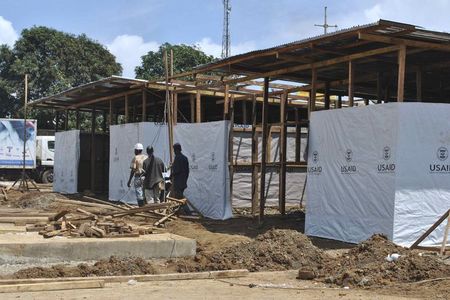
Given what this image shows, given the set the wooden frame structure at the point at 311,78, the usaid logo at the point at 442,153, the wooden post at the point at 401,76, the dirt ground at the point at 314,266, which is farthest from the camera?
the wooden frame structure at the point at 311,78

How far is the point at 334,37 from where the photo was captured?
39.1ft

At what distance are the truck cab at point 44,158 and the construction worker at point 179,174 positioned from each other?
20.8 meters

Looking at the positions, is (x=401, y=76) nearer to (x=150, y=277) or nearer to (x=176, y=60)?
(x=150, y=277)

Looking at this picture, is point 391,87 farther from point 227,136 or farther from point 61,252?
point 61,252

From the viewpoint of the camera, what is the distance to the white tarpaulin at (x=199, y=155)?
1656 centimetres

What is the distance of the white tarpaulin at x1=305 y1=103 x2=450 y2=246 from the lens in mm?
11109

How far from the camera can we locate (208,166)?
17203mm

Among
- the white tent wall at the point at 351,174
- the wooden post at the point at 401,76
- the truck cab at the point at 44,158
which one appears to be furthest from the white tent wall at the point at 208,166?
the truck cab at the point at 44,158

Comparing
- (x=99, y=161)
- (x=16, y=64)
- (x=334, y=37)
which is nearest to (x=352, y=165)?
(x=334, y=37)

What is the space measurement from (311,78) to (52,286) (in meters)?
10.7

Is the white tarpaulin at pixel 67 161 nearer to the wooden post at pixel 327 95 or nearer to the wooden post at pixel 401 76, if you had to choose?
the wooden post at pixel 327 95

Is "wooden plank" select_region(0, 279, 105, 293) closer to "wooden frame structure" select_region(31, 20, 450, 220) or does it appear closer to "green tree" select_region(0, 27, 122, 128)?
"wooden frame structure" select_region(31, 20, 450, 220)

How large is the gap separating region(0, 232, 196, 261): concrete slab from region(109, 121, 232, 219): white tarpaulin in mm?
5583

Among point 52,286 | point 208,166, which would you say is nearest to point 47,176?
point 208,166
